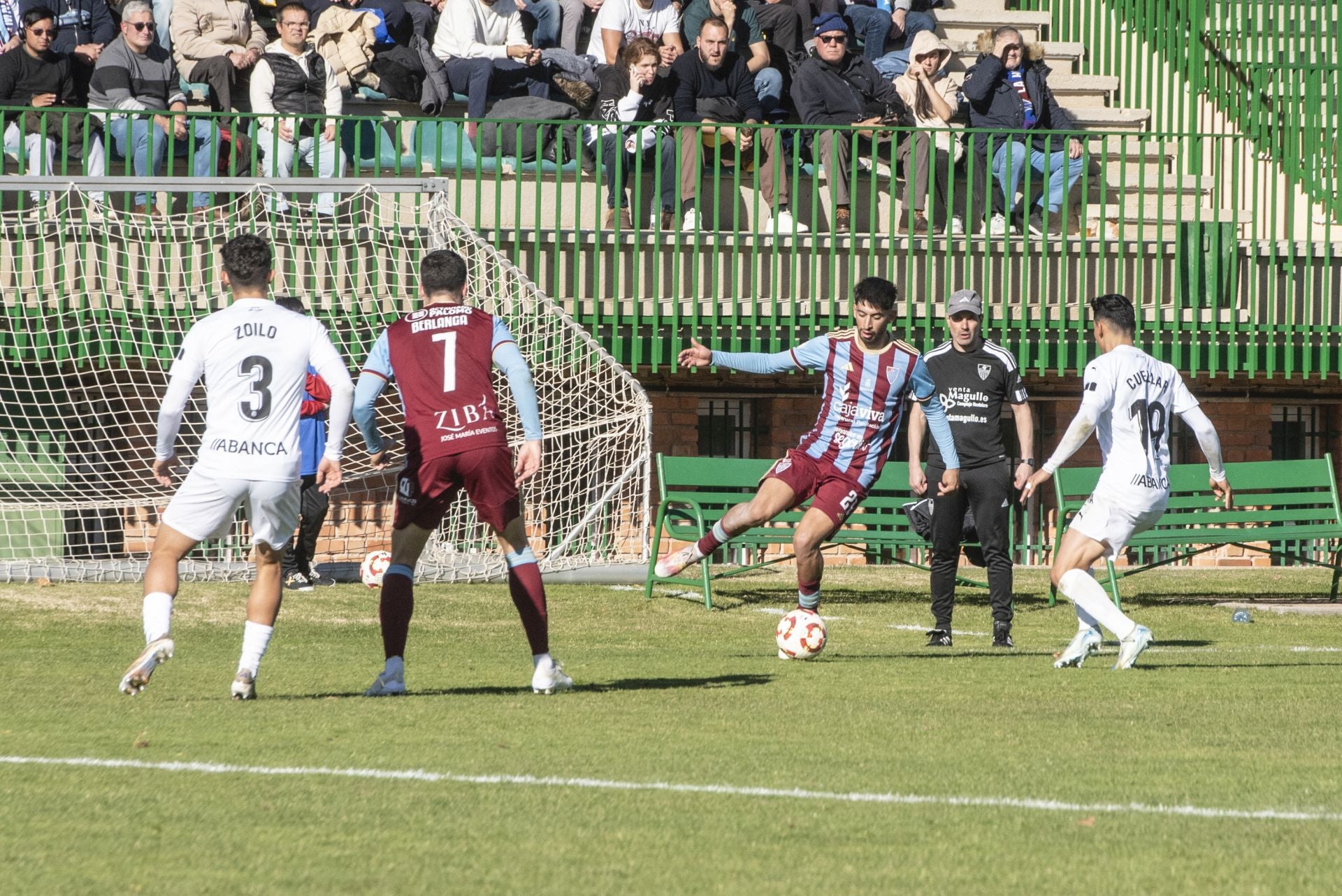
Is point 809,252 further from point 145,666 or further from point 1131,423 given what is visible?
point 145,666

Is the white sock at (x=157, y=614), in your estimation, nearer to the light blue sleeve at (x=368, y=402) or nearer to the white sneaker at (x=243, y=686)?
Result: the white sneaker at (x=243, y=686)

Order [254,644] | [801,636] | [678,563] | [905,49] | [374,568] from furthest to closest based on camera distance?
[905,49] < [374,568] < [678,563] < [801,636] < [254,644]

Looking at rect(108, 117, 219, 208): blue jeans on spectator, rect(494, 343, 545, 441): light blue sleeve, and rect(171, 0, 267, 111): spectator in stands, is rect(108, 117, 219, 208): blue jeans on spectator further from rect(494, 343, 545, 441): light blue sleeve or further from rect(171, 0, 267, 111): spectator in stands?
rect(494, 343, 545, 441): light blue sleeve

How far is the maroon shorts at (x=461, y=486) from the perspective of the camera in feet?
26.7

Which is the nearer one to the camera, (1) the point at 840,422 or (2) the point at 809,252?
(1) the point at 840,422

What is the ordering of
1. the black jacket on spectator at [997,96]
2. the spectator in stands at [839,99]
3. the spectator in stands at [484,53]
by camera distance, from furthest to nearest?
the black jacket on spectator at [997,96] < the spectator in stands at [484,53] < the spectator in stands at [839,99]

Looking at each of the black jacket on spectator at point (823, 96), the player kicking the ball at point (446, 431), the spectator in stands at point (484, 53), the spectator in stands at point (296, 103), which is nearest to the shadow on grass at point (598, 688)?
the player kicking the ball at point (446, 431)

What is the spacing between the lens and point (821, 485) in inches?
406

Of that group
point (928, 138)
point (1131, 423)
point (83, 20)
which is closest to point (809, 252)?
point (928, 138)

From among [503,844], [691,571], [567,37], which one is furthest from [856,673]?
[567,37]

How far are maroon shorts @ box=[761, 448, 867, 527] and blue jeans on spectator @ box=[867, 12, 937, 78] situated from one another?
28.8 feet

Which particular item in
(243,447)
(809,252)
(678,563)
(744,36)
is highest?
(744,36)

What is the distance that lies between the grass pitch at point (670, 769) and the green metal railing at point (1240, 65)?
790 centimetres

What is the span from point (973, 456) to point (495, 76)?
789 cm
